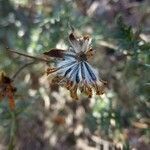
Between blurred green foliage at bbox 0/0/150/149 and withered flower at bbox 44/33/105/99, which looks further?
blurred green foliage at bbox 0/0/150/149

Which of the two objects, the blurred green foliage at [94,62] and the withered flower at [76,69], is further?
the blurred green foliage at [94,62]

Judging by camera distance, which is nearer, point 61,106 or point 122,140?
point 122,140

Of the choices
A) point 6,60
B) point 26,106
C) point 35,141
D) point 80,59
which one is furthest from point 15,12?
point 80,59

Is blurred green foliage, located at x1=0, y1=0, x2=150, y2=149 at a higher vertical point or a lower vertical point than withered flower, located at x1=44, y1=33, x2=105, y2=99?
higher

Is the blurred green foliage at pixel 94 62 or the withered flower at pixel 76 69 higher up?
the blurred green foliage at pixel 94 62

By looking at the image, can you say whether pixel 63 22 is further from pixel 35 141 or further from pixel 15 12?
pixel 35 141

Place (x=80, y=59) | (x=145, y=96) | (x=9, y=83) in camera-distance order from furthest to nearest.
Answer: (x=145, y=96) → (x=9, y=83) → (x=80, y=59)

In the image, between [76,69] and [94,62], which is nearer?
[76,69]

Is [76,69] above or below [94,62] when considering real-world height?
below
